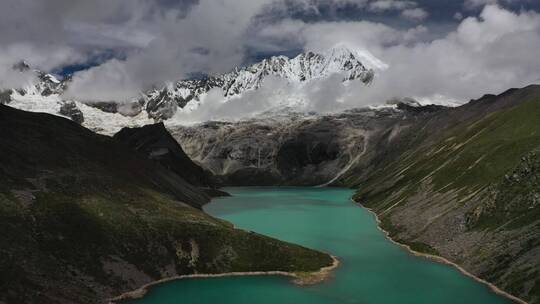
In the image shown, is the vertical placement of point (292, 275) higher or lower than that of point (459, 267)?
lower

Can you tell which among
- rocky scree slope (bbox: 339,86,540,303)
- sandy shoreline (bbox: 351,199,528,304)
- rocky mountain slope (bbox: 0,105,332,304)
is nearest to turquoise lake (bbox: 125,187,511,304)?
sandy shoreline (bbox: 351,199,528,304)

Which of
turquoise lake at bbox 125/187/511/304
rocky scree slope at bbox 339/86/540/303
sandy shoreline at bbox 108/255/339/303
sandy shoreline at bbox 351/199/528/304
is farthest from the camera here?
sandy shoreline at bbox 108/255/339/303

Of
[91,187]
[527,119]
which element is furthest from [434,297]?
[527,119]

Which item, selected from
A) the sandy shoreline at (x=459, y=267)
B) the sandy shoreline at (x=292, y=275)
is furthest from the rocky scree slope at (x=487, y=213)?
the sandy shoreline at (x=292, y=275)

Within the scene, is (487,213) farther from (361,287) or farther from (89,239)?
(89,239)

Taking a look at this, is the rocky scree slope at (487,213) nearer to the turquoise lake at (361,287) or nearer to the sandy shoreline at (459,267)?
the sandy shoreline at (459,267)

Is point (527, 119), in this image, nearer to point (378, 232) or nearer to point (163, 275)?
point (378, 232)

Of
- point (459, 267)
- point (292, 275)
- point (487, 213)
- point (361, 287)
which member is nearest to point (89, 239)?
point (292, 275)

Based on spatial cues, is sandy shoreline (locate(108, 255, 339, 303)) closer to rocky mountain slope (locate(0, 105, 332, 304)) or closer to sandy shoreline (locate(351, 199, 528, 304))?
rocky mountain slope (locate(0, 105, 332, 304))
